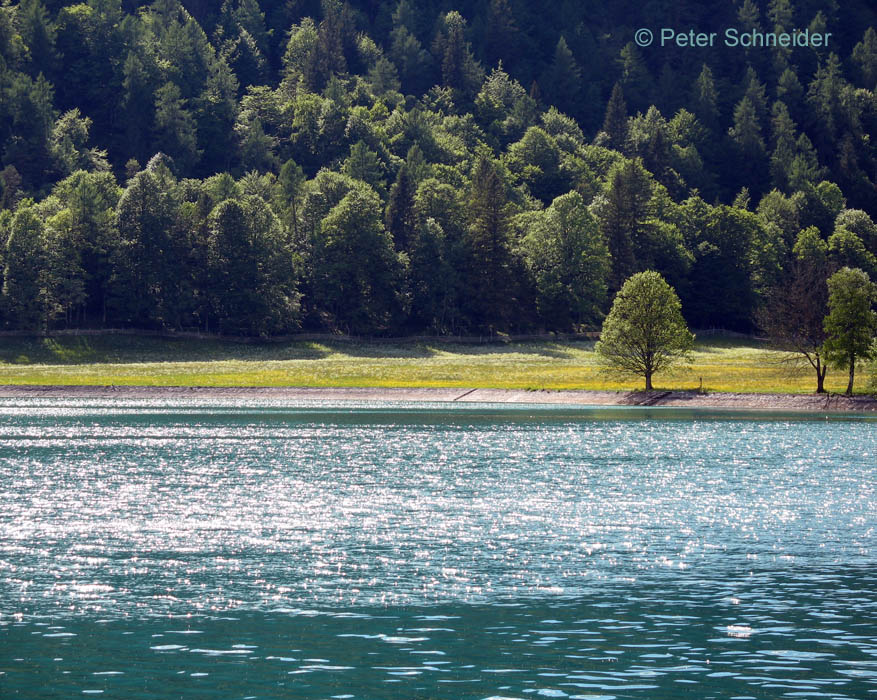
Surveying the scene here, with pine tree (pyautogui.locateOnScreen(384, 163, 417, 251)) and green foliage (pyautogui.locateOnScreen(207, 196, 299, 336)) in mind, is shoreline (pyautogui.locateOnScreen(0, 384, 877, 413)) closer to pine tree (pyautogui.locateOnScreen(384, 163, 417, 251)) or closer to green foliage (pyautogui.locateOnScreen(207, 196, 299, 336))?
green foliage (pyautogui.locateOnScreen(207, 196, 299, 336))

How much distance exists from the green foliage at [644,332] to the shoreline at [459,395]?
372 cm

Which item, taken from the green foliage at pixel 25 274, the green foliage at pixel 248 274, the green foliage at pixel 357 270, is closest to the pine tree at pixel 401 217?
the green foliage at pixel 357 270

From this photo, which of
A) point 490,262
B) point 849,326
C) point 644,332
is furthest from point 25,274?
point 849,326

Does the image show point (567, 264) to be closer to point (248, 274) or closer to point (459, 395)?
point (248, 274)

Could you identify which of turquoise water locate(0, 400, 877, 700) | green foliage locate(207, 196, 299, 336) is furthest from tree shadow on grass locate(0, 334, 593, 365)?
turquoise water locate(0, 400, 877, 700)

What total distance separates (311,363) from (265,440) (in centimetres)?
6401

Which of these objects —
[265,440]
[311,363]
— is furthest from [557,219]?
[265,440]

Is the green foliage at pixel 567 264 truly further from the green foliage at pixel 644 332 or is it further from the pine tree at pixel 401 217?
the green foliage at pixel 644 332

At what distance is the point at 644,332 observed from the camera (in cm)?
12450

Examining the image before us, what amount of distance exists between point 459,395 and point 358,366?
19153 millimetres

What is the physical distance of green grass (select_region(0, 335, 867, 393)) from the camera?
132 meters

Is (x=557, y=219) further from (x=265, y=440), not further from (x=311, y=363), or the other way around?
(x=265, y=440)

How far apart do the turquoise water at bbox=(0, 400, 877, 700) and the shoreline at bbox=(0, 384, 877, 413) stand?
1698 inches

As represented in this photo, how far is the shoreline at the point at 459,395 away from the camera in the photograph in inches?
4619
